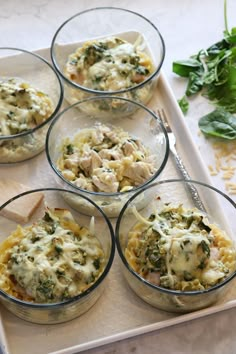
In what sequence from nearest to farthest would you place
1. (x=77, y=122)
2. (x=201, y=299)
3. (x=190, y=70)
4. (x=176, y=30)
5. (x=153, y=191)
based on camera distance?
(x=201, y=299), (x=153, y=191), (x=77, y=122), (x=190, y=70), (x=176, y=30)

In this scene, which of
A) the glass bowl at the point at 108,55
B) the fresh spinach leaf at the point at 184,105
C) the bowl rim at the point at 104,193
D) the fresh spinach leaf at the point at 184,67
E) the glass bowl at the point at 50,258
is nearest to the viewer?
the glass bowl at the point at 50,258

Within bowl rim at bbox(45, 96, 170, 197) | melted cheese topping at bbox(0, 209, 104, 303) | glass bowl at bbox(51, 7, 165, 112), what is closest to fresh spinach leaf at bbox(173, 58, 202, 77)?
glass bowl at bbox(51, 7, 165, 112)

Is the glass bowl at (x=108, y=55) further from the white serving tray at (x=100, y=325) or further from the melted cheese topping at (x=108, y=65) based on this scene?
the white serving tray at (x=100, y=325)

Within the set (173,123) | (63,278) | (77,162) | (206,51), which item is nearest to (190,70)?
(206,51)

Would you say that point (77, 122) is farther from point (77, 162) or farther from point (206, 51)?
point (206, 51)

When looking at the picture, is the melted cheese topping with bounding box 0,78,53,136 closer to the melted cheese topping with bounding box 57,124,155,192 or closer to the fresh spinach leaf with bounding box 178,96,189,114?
the melted cheese topping with bounding box 57,124,155,192

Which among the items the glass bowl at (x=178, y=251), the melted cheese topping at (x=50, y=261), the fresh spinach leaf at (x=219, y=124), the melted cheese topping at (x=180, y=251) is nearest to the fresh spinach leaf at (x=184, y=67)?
the fresh spinach leaf at (x=219, y=124)

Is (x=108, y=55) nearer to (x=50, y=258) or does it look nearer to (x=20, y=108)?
(x=20, y=108)

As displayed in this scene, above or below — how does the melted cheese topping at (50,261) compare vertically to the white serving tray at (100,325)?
above
